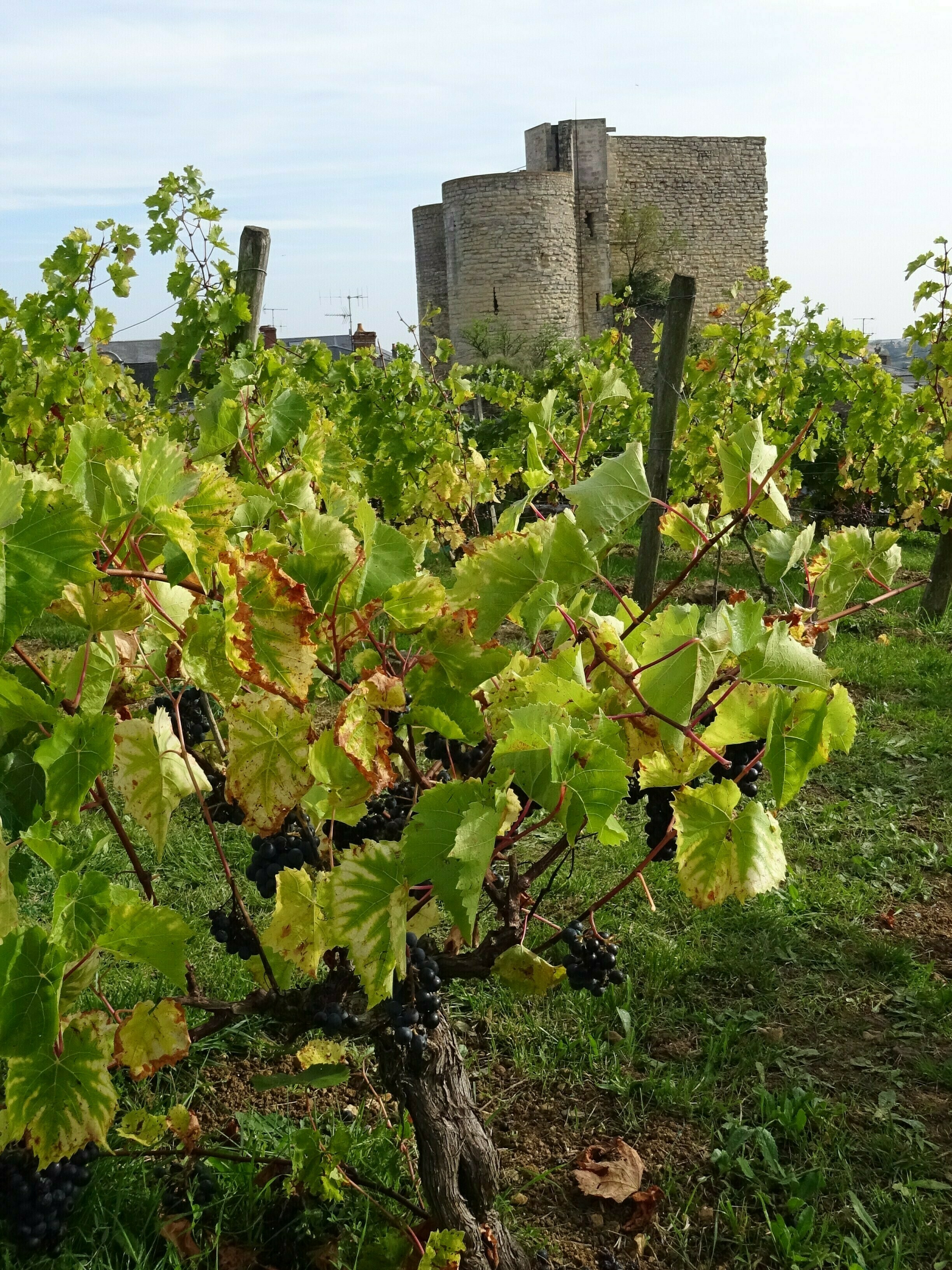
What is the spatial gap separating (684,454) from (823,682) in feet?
16.6

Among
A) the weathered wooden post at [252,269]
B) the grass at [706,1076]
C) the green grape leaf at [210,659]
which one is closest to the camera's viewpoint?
the green grape leaf at [210,659]

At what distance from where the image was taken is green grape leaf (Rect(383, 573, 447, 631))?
0.97 m

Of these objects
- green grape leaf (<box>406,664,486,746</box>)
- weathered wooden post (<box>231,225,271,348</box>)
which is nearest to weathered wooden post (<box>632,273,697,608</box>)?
weathered wooden post (<box>231,225,271,348</box>)

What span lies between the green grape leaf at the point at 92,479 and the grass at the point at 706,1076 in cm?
118

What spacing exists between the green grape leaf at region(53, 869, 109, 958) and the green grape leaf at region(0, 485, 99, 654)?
0.78 ft

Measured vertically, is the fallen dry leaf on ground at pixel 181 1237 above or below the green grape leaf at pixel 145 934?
below

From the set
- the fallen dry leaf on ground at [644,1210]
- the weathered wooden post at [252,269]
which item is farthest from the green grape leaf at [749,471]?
the weathered wooden post at [252,269]

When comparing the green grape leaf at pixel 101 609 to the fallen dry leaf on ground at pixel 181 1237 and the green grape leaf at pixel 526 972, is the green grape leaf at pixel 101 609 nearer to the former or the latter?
the green grape leaf at pixel 526 972

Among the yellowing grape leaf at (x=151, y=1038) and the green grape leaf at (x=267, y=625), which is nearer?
the green grape leaf at (x=267, y=625)

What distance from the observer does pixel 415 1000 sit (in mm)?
1238

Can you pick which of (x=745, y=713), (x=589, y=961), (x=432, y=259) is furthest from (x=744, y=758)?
(x=432, y=259)

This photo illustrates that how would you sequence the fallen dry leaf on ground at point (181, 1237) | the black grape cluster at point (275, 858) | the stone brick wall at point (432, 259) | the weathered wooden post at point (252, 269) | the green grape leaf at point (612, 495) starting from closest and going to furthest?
the green grape leaf at point (612, 495)
the black grape cluster at point (275, 858)
the fallen dry leaf on ground at point (181, 1237)
the weathered wooden post at point (252, 269)
the stone brick wall at point (432, 259)

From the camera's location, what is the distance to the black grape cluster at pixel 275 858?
1.19 meters

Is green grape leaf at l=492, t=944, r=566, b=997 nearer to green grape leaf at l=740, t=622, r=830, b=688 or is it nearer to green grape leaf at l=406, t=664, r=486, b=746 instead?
green grape leaf at l=406, t=664, r=486, b=746
